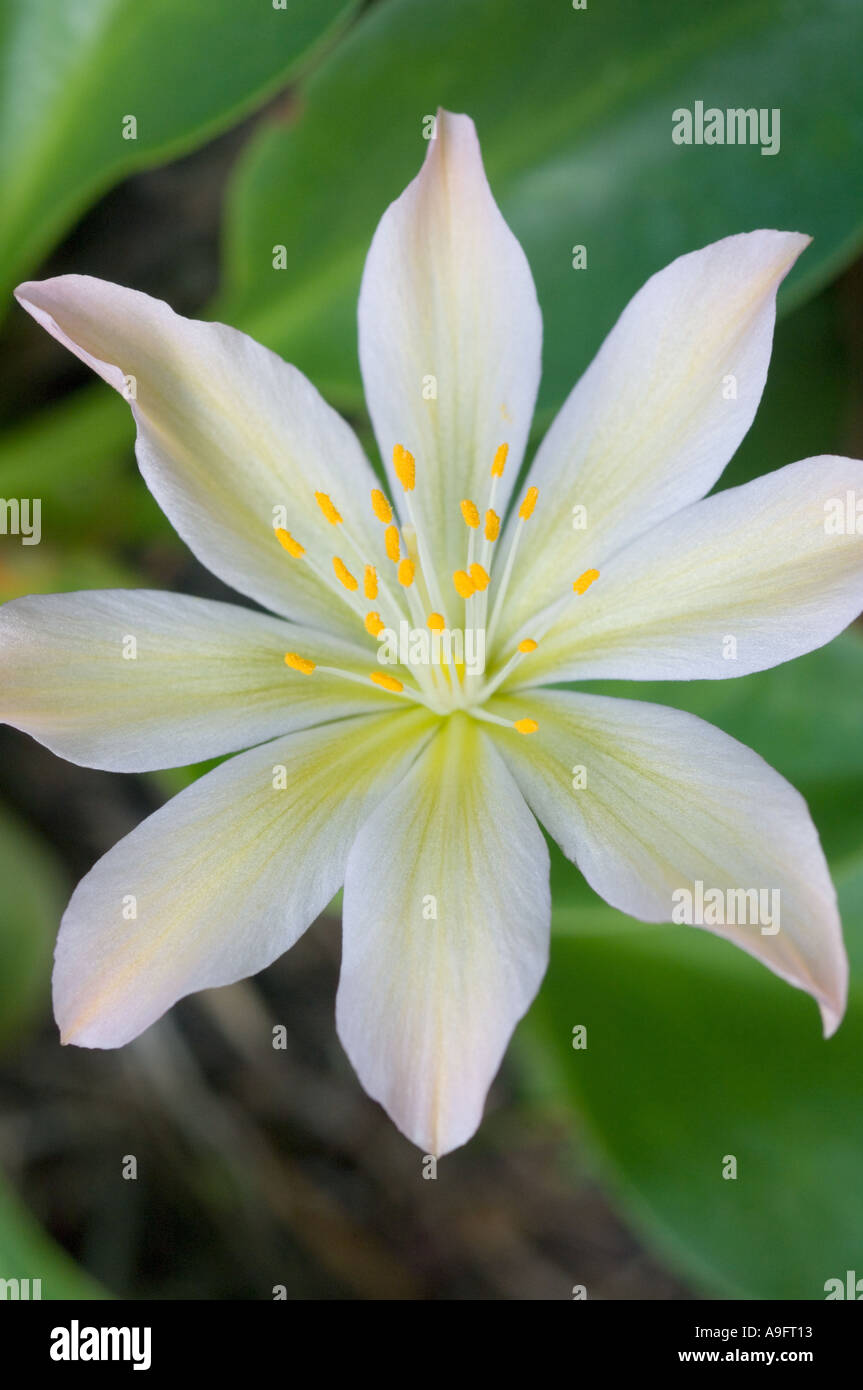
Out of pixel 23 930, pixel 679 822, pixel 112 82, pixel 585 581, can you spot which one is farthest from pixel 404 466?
pixel 23 930

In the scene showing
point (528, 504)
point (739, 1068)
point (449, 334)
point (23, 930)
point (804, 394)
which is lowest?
point (739, 1068)

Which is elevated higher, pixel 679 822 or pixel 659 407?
pixel 659 407

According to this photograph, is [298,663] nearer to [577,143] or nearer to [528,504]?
[528,504]

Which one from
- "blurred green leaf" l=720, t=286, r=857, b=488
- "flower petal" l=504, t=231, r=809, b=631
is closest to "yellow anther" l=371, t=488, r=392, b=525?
"flower petal" l=504, t=231, r=809, b=631
